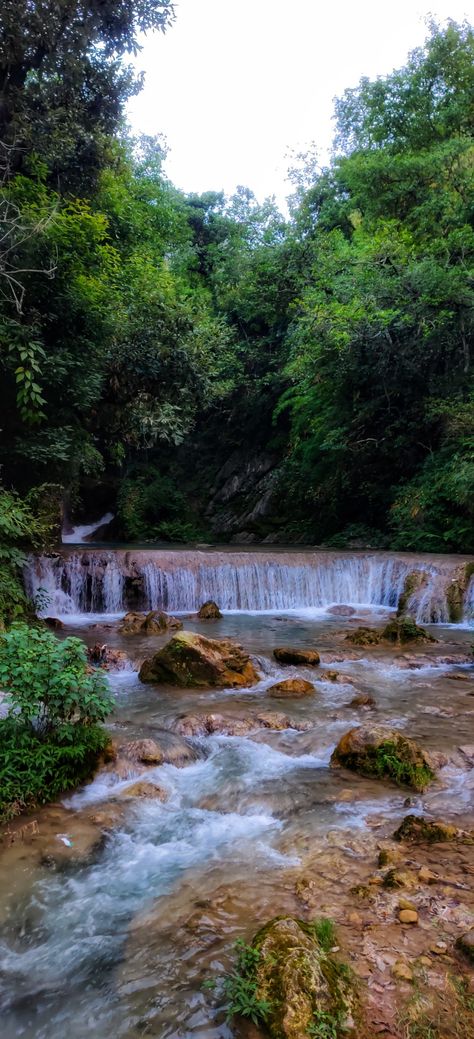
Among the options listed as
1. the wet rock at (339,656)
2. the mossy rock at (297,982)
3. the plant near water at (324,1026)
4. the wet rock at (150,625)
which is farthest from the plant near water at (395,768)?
the wet rock at (150,625)

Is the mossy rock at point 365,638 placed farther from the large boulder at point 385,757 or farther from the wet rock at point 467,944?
the wet rock at point 467,944

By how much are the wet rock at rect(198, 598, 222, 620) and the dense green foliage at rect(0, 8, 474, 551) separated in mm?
3686

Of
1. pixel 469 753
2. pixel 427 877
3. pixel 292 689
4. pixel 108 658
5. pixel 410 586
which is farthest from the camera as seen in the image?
pixel 410 586

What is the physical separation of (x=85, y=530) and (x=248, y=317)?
1109 centimetres

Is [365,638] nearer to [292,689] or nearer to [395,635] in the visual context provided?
[395,635]

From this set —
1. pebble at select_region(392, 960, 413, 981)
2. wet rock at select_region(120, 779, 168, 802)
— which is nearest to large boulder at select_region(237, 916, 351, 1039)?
pebble at select_region(392, 960, 413, 981)

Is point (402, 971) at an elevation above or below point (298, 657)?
below

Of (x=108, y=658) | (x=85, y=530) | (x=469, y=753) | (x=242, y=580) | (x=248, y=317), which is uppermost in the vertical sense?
(x=248, y=317)

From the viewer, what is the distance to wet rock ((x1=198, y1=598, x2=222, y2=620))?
38.3 ft

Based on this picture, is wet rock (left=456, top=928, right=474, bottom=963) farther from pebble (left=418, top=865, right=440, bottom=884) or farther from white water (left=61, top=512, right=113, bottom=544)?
white water (left=61, top=512, right=113, bottom=544)

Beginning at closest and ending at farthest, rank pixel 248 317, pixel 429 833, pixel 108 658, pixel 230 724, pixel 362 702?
pixel 429 833
pixel 230 724
pixel 362 702
pixel 108 658
pixel 248 317

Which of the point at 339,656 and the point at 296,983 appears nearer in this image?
the point at 296,983

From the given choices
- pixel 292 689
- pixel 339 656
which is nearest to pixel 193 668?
pixel 292 689

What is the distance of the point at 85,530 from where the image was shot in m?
24.2
